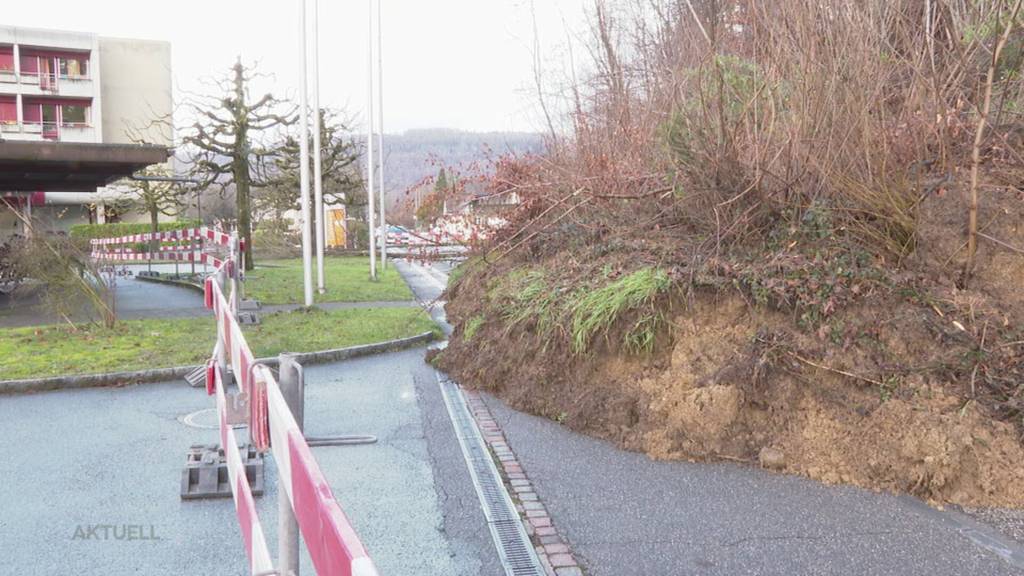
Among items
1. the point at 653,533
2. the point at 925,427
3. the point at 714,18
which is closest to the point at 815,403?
the point at 925,427

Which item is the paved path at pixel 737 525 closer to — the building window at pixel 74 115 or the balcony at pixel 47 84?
the balcony at pixel 47 84

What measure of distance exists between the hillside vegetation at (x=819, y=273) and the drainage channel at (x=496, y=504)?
746 mm

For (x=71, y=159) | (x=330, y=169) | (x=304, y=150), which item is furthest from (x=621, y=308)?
(x=330, y=169)

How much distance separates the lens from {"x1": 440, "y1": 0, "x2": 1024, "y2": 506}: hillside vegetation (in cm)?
552

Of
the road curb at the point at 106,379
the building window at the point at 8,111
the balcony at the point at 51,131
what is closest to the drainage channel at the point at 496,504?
the road curb at the point at 106,379

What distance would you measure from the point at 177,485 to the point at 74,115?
5578cm

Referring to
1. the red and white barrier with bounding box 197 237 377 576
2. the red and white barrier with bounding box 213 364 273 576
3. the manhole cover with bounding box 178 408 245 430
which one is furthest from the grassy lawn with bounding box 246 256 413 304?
the red and white barrier with bounding box 197 237 377 576

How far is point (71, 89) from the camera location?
5178cm

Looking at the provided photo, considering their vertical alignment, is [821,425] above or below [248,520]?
below

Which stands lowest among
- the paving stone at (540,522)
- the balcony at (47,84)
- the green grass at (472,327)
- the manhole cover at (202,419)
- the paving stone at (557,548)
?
the paving stone at (557,548)

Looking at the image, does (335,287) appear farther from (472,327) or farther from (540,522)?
(540,522)

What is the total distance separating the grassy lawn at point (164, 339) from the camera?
9516 millimetres

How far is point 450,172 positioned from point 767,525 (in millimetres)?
8346

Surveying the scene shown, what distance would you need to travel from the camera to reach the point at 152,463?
238 inches
